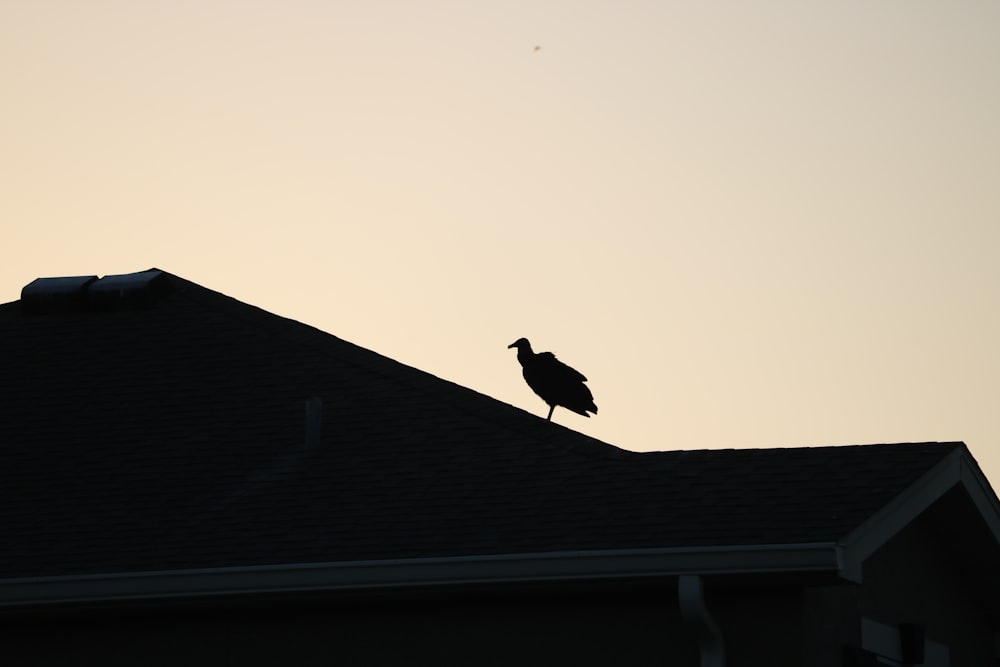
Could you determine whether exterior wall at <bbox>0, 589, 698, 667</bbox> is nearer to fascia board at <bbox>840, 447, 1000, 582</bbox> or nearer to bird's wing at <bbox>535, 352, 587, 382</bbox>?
fascia board at <bbox>840, 447, 1000, 582</bbox>

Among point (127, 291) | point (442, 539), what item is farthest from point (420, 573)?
point (127, 291)

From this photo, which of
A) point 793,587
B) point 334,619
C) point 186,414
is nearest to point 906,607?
point 793,587

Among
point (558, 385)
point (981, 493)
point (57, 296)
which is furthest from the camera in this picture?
point (57, 296)

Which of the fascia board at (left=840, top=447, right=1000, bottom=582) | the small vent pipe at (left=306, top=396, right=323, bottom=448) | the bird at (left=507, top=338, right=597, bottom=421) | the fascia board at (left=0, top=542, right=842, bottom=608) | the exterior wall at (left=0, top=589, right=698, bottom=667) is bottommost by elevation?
the exterior wall at (left=0, top=589, right=698, bottom=667)

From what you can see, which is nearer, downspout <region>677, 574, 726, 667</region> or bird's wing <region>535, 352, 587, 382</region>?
downspout <region>677, 574, 726, 667</region>

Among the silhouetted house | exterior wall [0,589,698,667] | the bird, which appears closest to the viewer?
the silhouetted house

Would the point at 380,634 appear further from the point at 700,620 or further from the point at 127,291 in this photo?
the point at 127,291

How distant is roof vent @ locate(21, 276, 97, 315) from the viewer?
535 inches

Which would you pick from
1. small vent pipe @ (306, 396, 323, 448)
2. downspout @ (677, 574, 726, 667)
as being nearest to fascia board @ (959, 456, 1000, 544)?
downspout @ (677, 574, 726, 667)

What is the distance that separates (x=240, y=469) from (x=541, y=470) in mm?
2269

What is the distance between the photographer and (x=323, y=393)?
11492mm

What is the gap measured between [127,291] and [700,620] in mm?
7344

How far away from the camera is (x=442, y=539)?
8930 millimetres

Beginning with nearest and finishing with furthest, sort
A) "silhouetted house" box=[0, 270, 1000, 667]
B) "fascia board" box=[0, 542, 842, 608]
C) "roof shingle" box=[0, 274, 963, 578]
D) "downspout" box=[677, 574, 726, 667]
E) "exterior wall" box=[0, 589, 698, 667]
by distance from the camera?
"fascia board" box=[0, 542, 842, 608]
"downspout" box=[677, 574, 726, 667]
"silhouetted house" box=[0, 270, 1000, 667]
"exterior wall" box=[0, 589, 698, 667]
"roof shingle" box=[0, 274, 963, 578]
